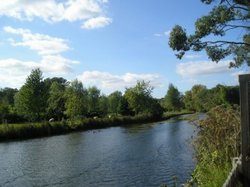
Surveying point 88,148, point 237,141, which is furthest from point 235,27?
point 88,148

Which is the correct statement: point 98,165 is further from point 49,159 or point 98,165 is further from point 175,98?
point 175,98

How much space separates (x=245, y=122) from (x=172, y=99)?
121694mm

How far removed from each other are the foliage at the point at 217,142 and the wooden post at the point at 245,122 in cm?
191

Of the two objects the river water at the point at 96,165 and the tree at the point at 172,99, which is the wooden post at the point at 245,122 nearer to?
the river water at the point at 96,165

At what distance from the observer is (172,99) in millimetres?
128750

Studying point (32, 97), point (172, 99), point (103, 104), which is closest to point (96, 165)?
point (32, 97)

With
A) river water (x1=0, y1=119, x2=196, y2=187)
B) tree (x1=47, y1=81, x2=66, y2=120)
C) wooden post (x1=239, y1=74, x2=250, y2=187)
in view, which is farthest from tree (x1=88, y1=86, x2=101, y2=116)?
wooden post (x1=239, y1=74, x2=250, y2=187)

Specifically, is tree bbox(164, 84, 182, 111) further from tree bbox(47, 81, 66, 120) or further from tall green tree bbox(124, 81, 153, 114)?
tree bbox(47, 81, 66, 120)

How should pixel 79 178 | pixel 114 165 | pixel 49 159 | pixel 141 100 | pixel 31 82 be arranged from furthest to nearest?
pixel 141 100
pixel 31 82
pixel 49 159
pixel 114 165
pixel 79 178

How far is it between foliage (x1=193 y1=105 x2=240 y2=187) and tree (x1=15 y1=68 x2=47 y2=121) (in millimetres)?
45135

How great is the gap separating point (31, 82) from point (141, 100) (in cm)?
3662

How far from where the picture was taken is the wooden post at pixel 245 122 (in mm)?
7664

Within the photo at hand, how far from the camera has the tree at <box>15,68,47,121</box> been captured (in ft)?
183

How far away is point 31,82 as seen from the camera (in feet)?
188
